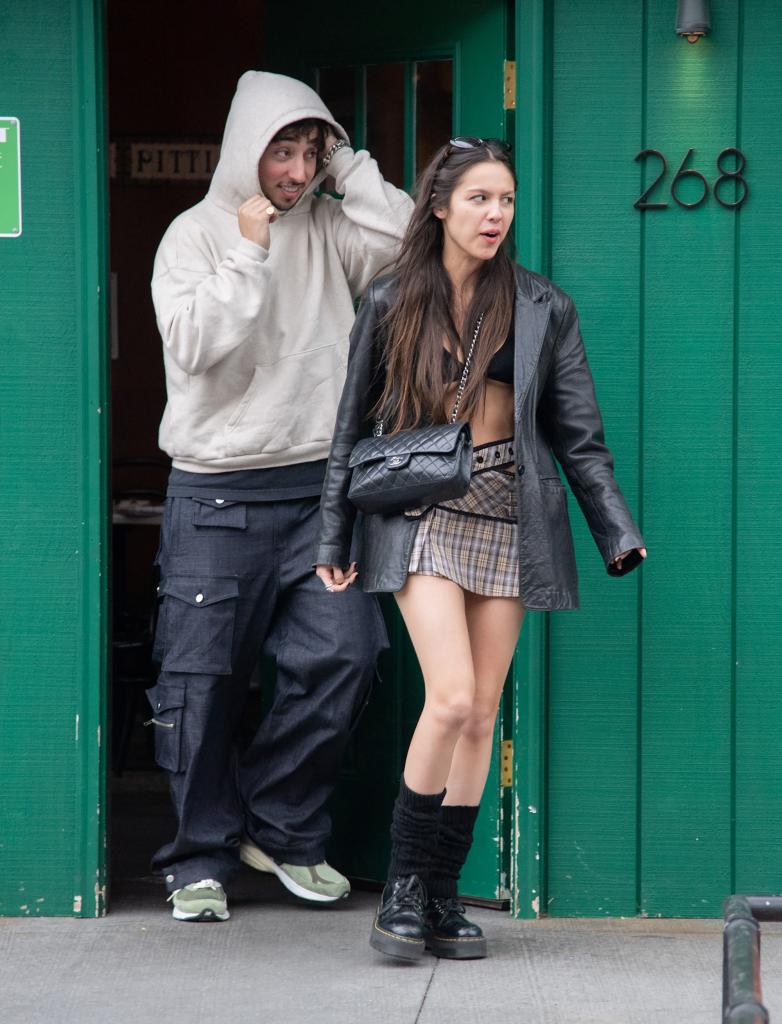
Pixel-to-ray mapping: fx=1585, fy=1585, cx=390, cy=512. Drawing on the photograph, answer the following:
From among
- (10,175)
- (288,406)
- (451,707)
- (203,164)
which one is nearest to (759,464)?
(451,707)

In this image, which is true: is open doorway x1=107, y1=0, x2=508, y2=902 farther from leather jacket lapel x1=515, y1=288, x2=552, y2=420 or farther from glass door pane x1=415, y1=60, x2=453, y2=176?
leather jacket lapel x1=515, y1=288, x2=552, y2=420

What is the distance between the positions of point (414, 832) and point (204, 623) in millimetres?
890

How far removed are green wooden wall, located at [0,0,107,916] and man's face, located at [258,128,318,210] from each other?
47 cm

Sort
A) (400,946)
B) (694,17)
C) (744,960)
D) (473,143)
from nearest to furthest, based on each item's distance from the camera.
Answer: (744,960), (473,143), (400,946), (694,17)

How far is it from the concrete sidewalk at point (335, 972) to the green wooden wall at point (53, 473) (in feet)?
0.97

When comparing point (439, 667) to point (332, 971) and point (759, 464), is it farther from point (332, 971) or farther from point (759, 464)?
point (759, 464)

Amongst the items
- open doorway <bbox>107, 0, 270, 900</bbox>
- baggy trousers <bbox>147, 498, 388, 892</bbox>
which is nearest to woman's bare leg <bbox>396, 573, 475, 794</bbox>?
baggy trousers <bbox>147, 498, 388, 892</bbox>

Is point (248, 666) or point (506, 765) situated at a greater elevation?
point (248, 666)

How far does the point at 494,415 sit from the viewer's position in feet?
13.4

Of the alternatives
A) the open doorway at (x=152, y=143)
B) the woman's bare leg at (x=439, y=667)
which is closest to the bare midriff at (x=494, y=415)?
the woman's bare leg at (x=439, y=667)

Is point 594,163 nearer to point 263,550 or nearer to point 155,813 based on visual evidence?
point 263,550

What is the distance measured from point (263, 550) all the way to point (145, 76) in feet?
17.6

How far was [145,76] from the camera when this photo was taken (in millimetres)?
9109

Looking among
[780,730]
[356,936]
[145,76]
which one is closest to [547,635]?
[780,730]
